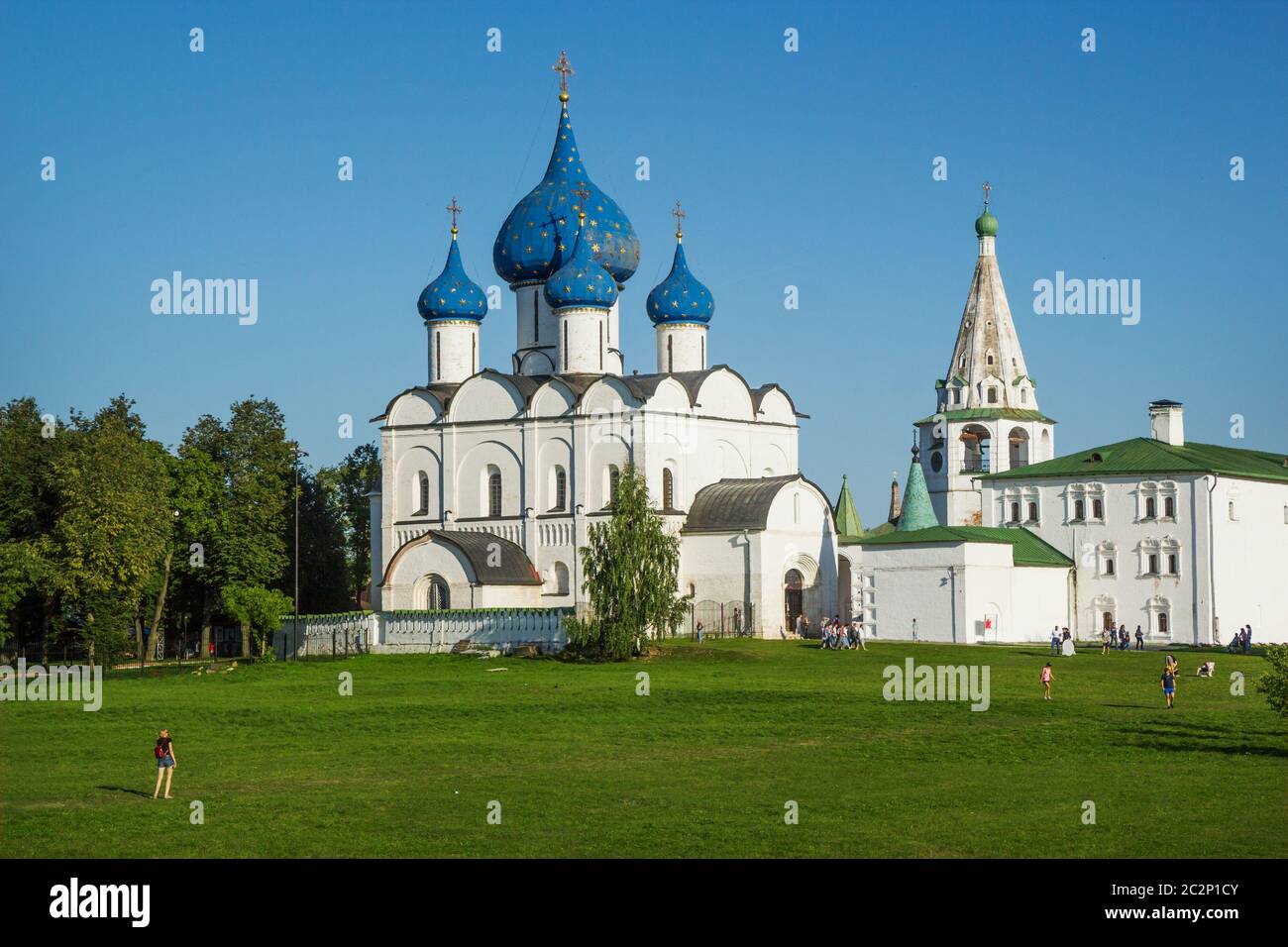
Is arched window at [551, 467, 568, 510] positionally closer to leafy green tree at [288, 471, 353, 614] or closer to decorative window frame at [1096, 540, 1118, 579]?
leafy green tree at [288, 471, 353, 614]

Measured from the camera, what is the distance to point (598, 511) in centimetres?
4803

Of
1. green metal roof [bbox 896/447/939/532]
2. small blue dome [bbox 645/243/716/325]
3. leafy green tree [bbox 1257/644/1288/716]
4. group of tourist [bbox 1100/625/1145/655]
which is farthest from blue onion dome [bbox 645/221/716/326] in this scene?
leafy green tree [bbox 1257/644/1288/716]

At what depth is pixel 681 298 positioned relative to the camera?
2018 inches

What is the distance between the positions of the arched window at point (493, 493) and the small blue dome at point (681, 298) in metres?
6.14

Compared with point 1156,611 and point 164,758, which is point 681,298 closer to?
point 1156,611

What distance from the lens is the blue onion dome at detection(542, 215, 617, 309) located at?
160ft

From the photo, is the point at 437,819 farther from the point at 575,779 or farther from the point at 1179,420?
the point at 1179,420

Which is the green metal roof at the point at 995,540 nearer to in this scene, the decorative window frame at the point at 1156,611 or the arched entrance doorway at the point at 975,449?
the decorative window frame at the point at 1156,611

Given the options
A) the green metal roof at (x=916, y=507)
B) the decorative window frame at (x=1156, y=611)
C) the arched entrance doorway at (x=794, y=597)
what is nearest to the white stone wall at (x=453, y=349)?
the arched entrance doorway at (x=794, y=597)

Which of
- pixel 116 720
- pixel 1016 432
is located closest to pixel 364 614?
pixel 116 720

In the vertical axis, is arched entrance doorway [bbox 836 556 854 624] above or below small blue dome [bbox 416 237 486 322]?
below

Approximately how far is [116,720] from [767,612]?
20.4 metres

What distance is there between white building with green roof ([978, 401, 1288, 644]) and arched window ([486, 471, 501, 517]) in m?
13.5

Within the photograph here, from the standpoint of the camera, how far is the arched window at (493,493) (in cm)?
5009
